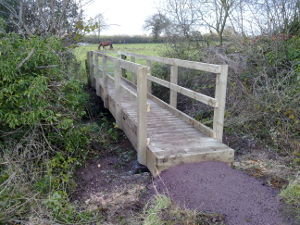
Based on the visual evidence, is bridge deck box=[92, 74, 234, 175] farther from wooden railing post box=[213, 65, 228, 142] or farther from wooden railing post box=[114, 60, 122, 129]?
wooden railing post box=[213, 65, 228, 142]

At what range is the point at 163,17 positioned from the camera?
10414 mm

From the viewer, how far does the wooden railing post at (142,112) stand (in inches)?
160

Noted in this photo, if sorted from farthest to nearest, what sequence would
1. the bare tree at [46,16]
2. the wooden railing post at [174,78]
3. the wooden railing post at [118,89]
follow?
the bare tree at [46,16] → the wooden railing post at [118,89] → the wooden railing post at [174,78]

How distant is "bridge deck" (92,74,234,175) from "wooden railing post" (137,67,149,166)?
4.4 inches

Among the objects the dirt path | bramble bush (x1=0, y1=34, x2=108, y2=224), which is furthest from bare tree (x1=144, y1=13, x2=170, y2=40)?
the dirt path

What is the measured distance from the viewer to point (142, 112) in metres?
4.17

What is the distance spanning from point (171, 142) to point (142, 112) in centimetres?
63

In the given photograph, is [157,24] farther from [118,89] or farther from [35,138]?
[35,138]

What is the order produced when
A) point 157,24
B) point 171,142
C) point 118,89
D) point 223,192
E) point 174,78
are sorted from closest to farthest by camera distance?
point 223,192 → point 171,142 → point 174,78 → point 118,89 → point 157,24

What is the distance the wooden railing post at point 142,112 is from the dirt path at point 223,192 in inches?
25.5

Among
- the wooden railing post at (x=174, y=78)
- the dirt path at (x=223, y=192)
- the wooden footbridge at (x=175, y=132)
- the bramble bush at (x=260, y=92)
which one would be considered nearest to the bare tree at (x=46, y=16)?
the wooden footbridge at (x=175, y=132)

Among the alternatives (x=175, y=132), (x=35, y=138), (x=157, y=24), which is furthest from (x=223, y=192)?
(x=157, y=24)

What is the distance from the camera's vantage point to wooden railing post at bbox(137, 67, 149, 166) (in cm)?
406

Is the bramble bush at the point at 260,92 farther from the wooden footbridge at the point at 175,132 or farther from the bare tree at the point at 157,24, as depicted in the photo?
the bare tree at the point at 157,24
